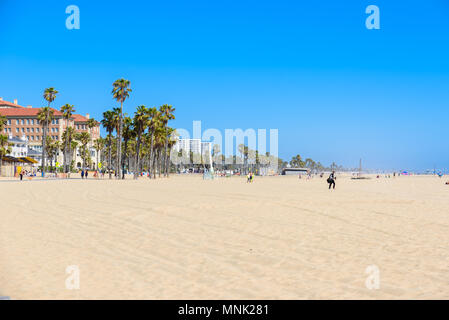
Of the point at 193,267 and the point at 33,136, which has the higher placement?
the point at 33,136

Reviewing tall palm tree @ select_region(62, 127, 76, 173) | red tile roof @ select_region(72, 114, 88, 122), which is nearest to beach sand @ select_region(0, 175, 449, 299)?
tall palm tree @ select_region(62, 127, 76, 173)

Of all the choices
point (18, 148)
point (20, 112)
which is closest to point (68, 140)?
point (18, 148)

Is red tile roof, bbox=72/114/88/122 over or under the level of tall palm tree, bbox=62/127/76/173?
over

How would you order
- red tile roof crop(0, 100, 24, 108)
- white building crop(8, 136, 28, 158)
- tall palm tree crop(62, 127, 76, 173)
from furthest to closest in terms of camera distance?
1. red tile roof crop(0, 100, 24, 108)
2. white building crop(8, 136, 28, 158)
3. tall palm tree crop(62, 127, 76, 173)

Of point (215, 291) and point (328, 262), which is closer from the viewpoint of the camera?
point (215, 291)

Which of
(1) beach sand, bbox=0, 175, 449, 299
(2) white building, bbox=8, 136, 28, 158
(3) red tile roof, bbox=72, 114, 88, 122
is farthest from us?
(3) red tile roof, bbox=72, 114, 88, 122

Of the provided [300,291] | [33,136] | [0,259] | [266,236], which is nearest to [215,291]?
[300,291]

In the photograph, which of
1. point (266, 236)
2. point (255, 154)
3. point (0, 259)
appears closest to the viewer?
point (0, 259)

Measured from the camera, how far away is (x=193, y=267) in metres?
7.29

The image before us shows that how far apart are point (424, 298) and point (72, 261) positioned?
5.90 m

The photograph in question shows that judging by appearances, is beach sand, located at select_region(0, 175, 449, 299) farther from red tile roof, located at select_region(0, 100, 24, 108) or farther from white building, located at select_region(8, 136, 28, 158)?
red tile roof, located at select_region(0, 100, 24, 108)

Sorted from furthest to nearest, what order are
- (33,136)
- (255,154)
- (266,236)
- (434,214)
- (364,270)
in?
(255,154) → (33,136) → (434,214) → (266,236) → (364,270)

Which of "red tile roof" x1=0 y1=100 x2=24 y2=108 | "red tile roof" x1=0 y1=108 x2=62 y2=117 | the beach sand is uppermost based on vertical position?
"red tile roof" x1=0 y1=100 x2=24 y2=108
